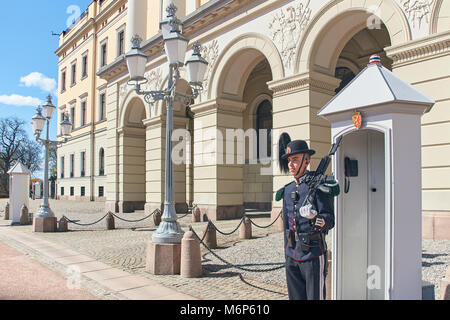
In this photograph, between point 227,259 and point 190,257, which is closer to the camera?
point 190,257

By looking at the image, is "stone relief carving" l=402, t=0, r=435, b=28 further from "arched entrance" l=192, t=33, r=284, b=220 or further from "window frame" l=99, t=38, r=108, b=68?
"window frame" l=99, t=38, r=108, b=68

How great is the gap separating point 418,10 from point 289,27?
4093 millimetres

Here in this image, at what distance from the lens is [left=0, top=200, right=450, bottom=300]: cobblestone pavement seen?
5848 mm

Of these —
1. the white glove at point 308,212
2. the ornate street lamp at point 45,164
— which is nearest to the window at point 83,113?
the ornate street lamp at point 45,164

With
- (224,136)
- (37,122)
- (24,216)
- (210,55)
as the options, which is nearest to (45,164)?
(37,122)

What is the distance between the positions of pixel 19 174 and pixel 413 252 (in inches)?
680

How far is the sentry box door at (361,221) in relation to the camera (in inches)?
153

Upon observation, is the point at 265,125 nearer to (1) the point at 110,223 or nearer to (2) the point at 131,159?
(2) the point at 131,159

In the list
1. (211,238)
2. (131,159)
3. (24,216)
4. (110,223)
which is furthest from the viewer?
(131,159)

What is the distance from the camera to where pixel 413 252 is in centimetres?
342

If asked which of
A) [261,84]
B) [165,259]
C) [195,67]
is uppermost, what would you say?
[261,84]

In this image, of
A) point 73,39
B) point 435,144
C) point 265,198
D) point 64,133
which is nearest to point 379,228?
point 435,144

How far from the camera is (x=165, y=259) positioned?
7.09m

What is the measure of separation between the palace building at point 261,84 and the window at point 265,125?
3.3 inches
